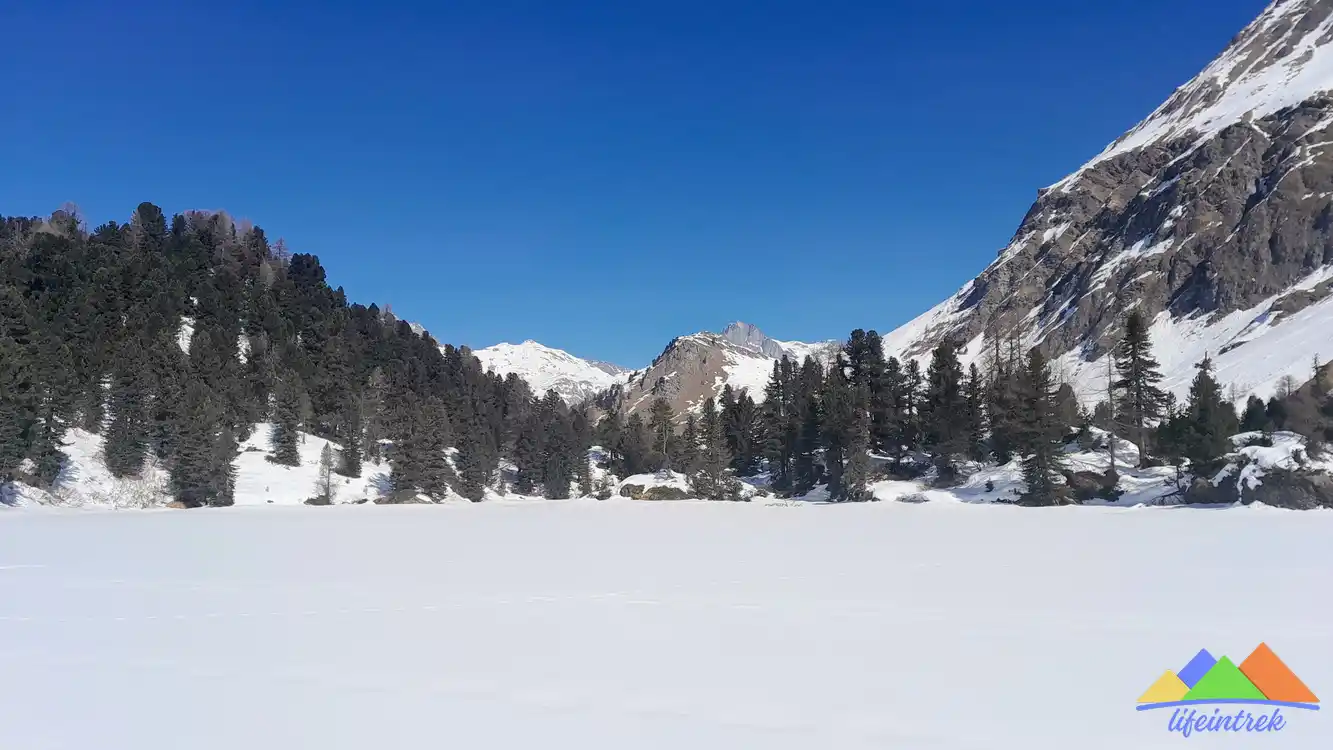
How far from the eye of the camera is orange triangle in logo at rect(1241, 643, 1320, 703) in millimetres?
6391

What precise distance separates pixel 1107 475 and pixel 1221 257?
9748 cm

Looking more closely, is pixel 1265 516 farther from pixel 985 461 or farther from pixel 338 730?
pixel 338 730

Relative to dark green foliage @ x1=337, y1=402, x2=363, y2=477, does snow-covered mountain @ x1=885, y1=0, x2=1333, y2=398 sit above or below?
above

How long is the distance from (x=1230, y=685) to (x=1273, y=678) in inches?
19.5

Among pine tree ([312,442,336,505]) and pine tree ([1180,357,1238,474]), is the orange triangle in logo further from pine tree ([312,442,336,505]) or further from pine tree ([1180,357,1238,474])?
pine tree ([312,442,336,505])

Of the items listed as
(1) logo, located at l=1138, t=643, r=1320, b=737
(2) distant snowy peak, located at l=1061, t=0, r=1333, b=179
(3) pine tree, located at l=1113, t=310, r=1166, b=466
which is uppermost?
(2) distant snowy peak, located at l=1061, t=0, r=1333, b=179

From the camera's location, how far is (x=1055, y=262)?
6924 inches

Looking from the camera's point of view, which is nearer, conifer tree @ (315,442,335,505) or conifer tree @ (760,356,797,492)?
conifer tree @ (315,442,335,505)

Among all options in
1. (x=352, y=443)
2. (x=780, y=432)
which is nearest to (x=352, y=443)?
(x=352, y=443)

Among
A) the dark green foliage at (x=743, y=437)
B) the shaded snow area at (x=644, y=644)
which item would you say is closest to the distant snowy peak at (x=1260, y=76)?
the dark green foliage at (x=743, y=437)

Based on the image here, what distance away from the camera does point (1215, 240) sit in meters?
123

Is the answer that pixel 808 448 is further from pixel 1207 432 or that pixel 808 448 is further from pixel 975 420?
pixel 1207 432

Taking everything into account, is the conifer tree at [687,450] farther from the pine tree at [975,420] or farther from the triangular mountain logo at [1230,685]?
the triangular mountain logo at [1230,685]

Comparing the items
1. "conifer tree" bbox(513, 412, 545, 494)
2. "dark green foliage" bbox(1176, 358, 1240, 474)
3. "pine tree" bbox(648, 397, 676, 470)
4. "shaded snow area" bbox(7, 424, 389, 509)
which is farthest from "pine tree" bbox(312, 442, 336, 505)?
"dark green foliage" bbox(1176, 358, 1240, 474)
